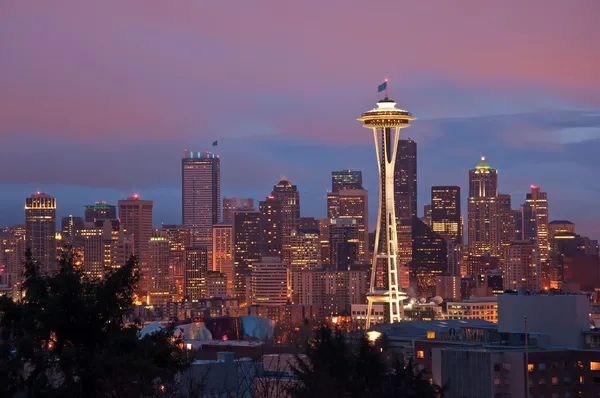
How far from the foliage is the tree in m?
5.48

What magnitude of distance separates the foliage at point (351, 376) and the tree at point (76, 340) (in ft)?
18.0

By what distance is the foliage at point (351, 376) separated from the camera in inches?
1120

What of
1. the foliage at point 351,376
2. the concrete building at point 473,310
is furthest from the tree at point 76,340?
the concrete building at point 473,310

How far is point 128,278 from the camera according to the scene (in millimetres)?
22672

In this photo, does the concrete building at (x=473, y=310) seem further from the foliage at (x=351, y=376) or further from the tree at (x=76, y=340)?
→ the tree at (x=76, y=340)

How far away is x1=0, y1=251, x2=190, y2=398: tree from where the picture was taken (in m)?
21.1

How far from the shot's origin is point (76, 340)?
22.1 metres

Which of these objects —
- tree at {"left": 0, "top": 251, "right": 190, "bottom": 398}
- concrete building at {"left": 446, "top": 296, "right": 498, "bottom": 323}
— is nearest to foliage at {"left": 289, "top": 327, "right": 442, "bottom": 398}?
tree at {"left": 0, "top": 251, "right": 190, "bottom": 398}

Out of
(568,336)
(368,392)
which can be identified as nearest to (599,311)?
(568,336)

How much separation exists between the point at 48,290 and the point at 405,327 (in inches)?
2970

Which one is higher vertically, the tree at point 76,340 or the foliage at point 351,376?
the tree at point 76,340

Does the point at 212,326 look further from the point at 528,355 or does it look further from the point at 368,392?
the point at 368,392

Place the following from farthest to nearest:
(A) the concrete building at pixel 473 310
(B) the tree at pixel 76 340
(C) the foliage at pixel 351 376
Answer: (A) the concrete building at pixel 473 310, (C) the foliage at pixel 351 376, (B) the tree at pixel 76 340

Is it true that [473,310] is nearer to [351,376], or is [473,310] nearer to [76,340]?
[351,376]
